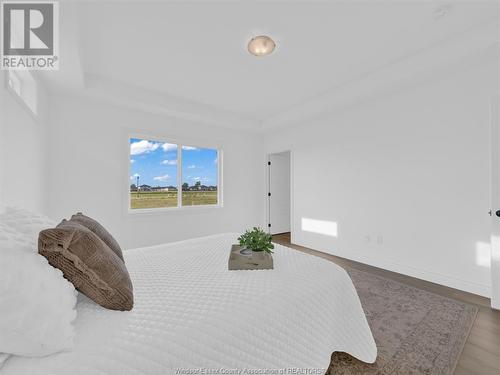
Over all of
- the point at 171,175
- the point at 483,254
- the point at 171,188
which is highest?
the point at 171,175

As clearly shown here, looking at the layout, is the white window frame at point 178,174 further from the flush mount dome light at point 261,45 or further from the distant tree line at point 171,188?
the flush mount dome light at point 261,45

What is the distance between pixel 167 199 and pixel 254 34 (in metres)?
3.07

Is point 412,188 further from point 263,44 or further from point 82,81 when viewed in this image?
point 82,81

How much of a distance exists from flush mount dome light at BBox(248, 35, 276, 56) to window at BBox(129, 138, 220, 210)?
243 centimetres

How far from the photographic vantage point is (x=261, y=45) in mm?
2285

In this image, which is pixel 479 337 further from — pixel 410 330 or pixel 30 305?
pixel 30 305

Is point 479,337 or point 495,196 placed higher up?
point 495,196

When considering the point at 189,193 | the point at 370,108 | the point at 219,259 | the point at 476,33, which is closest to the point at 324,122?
the point at 370,108

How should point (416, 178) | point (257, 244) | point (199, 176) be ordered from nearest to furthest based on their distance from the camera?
point (257, 244)
point (416, 178)
point (199, 176)

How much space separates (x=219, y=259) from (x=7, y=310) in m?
1.21

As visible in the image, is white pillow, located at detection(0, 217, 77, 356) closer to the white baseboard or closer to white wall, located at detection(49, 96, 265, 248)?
white wall, located at detection(49, 96, 265, 248)

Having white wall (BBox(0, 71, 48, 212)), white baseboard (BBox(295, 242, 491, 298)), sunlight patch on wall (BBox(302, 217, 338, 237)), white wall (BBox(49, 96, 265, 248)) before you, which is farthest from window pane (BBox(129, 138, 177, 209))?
white baseboard (BBox(295, 242, 491, 298))

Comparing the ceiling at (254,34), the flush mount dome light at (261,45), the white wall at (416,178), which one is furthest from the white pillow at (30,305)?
the white wall at (416,178)

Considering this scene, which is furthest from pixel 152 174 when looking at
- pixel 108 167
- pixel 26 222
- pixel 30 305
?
pixel 30 305
